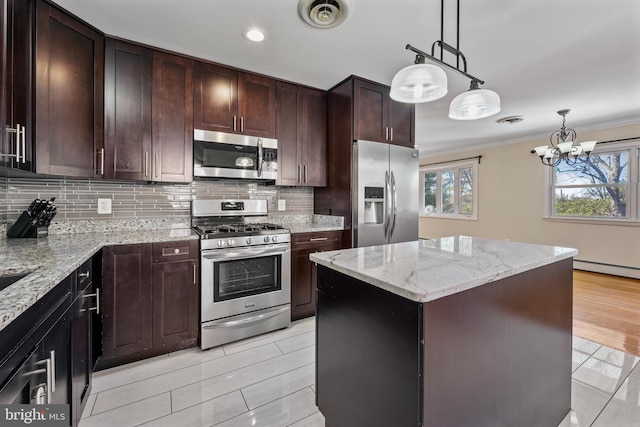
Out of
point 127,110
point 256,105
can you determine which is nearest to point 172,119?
point 127,110

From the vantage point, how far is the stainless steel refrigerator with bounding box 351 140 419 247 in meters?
2.94

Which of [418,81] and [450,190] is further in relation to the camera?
[450,190]

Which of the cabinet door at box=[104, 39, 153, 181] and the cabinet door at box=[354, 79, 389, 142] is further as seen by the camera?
the cabinet door at box=[354, 79, 389, 142]

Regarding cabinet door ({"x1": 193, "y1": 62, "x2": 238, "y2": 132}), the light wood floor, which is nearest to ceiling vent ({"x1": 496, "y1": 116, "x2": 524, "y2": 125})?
Answer: the light wood floor

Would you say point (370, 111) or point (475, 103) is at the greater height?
point (370, 111)

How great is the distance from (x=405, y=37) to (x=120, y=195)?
2712 mm

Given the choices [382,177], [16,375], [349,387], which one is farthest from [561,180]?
[16,375]

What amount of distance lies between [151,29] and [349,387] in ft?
8.84

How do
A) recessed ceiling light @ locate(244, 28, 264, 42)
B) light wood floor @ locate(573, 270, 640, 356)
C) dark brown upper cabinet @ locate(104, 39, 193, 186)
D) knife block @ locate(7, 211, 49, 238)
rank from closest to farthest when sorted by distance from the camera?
knife block @ locate(7, 211, 49, 238), recessed ceiling light @ locate(244, 28, 264, 42), dark brown upper cabinet @ locate(104, 39, 193, 186), light wood floor @ locate(573, 270, 640, 356)

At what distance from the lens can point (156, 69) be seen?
241cm

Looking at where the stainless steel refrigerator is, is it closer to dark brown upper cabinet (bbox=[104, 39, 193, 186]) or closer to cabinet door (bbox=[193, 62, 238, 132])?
cabinet door (bbox=[193, 62, 238, 132])

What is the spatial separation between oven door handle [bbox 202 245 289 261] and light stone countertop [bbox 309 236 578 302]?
1154 millimetres

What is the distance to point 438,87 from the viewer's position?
1.43 meters

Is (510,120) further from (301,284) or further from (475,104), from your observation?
(301,284)
